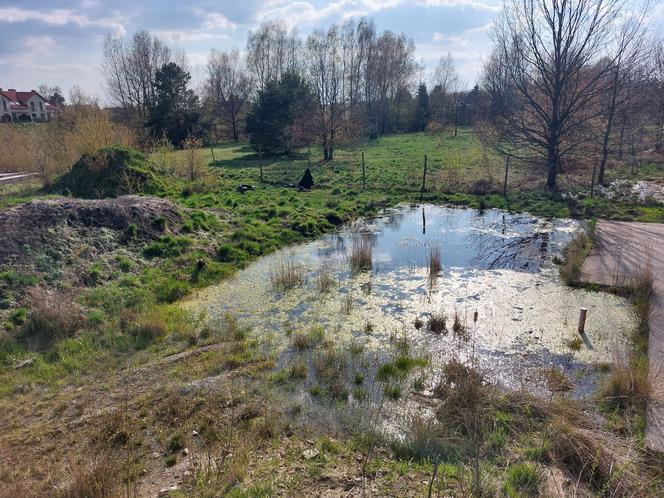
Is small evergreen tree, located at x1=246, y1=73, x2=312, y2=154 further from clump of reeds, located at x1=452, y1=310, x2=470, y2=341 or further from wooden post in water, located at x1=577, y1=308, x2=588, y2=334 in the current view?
wooden post in water, located at x1=577, y1=308, x2=588, y2=334

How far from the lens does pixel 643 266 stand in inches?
326

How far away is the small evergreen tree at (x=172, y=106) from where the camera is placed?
31453 mm

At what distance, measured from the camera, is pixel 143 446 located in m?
4.22

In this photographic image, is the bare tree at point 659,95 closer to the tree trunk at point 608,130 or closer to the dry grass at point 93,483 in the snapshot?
the tree trunk at point 608,130

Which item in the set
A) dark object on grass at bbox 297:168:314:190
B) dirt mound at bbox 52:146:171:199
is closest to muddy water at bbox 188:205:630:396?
dirt mound at bbox 52:146:171:199

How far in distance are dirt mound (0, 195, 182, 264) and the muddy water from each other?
2909 mm

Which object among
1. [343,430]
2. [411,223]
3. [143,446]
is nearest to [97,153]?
[411,223]

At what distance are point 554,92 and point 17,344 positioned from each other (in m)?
17.0

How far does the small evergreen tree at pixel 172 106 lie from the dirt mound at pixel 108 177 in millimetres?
18165

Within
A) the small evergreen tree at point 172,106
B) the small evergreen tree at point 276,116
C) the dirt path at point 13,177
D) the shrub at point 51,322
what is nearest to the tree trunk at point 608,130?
the shrub at point 51,322

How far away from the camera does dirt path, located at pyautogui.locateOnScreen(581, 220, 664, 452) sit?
4.32 meters

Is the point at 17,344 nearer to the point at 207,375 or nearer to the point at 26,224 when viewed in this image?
the point at 207,375

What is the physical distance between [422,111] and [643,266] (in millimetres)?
41580

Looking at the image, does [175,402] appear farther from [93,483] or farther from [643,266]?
[643,266]
